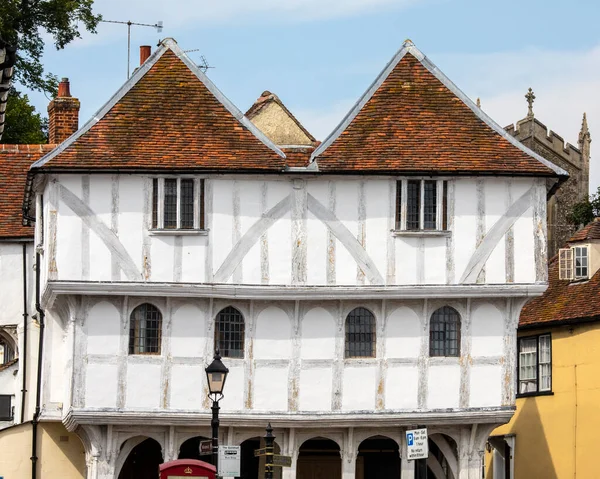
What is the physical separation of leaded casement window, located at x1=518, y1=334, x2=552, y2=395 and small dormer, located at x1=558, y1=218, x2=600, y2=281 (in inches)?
81.6

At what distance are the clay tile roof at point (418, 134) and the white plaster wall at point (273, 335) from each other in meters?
3.61

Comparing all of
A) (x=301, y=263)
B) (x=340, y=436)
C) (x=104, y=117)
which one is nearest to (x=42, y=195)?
(x=104, y=117)

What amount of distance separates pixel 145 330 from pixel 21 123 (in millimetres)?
20261

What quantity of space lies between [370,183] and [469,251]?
9.26ft

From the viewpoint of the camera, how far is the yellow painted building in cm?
4359

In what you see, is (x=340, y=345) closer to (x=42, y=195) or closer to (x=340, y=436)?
(x=340, y=436)

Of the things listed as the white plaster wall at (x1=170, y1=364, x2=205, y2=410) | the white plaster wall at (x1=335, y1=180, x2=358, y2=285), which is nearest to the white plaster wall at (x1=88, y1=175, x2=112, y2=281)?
the white plaster wall at (x1=170, y1=364, x2=205, y2=410)

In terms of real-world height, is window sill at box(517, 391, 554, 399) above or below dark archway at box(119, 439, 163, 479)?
above

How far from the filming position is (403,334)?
126ft

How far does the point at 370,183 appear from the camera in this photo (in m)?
38.3

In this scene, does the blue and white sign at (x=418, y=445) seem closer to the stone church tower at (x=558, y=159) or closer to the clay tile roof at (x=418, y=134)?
the clay tile roof at (x=418, y=134)

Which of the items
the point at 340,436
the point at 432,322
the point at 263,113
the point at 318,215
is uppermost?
the point at 263,113

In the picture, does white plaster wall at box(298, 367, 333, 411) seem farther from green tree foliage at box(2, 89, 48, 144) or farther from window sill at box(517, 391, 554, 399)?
green tree foliage at box(2, 89, 48, 144)

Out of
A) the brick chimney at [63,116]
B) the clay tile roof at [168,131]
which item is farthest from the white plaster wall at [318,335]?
the brick chimney at [63,116]
